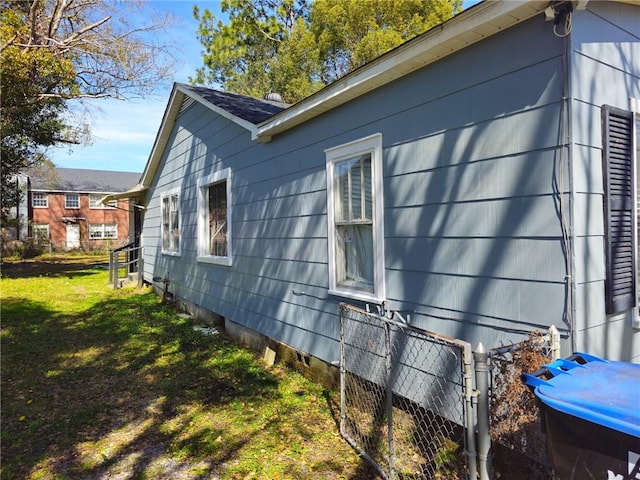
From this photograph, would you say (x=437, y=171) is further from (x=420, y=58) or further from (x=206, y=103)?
(x=206, y=103)

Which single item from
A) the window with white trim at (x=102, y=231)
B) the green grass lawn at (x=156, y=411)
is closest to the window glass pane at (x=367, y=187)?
the green grass lawn at (x=156, y=411)

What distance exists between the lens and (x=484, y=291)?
2.91 meters

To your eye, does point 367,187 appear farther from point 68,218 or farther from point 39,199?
point 39,199

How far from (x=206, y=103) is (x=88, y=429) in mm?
5375

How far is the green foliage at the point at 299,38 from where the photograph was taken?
646 inches

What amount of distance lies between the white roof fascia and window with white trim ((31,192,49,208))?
34023 mm

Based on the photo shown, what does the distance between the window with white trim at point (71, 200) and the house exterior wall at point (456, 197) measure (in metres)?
33.2

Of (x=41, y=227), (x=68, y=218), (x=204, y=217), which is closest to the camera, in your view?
(x=204, y=217)

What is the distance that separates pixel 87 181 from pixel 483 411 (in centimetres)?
3889

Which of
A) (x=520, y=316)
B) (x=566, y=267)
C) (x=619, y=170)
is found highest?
(x=619, y=170)

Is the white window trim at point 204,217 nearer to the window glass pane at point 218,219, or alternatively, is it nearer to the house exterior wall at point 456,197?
the window glass pane at point 218,219

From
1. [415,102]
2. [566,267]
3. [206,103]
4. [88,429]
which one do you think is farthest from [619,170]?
[206,103]

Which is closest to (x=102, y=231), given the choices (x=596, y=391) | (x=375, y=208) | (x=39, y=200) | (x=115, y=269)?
(x=39, y=200)

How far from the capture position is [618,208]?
2654 mm
